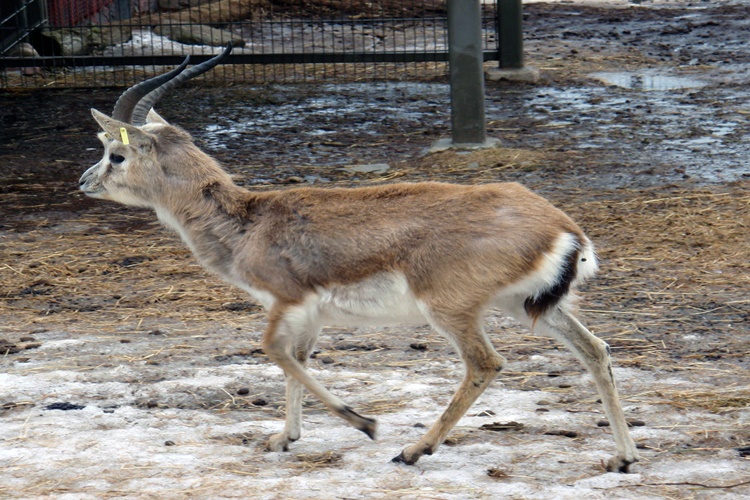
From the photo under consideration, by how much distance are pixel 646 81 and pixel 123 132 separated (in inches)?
395

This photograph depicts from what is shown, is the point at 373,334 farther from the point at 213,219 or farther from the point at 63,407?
the point at 63,407

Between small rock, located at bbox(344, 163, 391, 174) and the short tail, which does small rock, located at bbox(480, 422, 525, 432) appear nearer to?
the short tail

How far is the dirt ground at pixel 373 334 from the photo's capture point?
14.9ft

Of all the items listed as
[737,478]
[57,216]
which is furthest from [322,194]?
[57,216]

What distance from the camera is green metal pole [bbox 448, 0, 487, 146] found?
34.7ft

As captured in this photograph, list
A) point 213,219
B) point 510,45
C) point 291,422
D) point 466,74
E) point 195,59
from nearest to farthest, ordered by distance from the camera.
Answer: point 291,422, point 213,219, point 466,74, point 195,59, point 510,45

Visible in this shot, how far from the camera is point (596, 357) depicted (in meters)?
4.63

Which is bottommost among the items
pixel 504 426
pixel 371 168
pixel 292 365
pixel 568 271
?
pixel 504 426

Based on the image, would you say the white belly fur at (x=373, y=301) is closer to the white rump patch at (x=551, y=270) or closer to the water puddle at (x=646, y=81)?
the white rump patch at (x=551, y=270)

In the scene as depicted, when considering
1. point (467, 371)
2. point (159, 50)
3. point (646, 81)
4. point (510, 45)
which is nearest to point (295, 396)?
point (467, 371)

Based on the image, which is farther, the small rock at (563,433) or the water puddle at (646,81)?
the water puddle at (646,81)

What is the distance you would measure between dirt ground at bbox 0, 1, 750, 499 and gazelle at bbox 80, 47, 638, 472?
0.29 m

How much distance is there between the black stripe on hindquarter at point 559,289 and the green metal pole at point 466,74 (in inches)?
246

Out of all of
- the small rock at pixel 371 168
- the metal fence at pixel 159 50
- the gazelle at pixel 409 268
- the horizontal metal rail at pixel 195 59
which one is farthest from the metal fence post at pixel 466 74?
the gazelle at pixel 409 268
